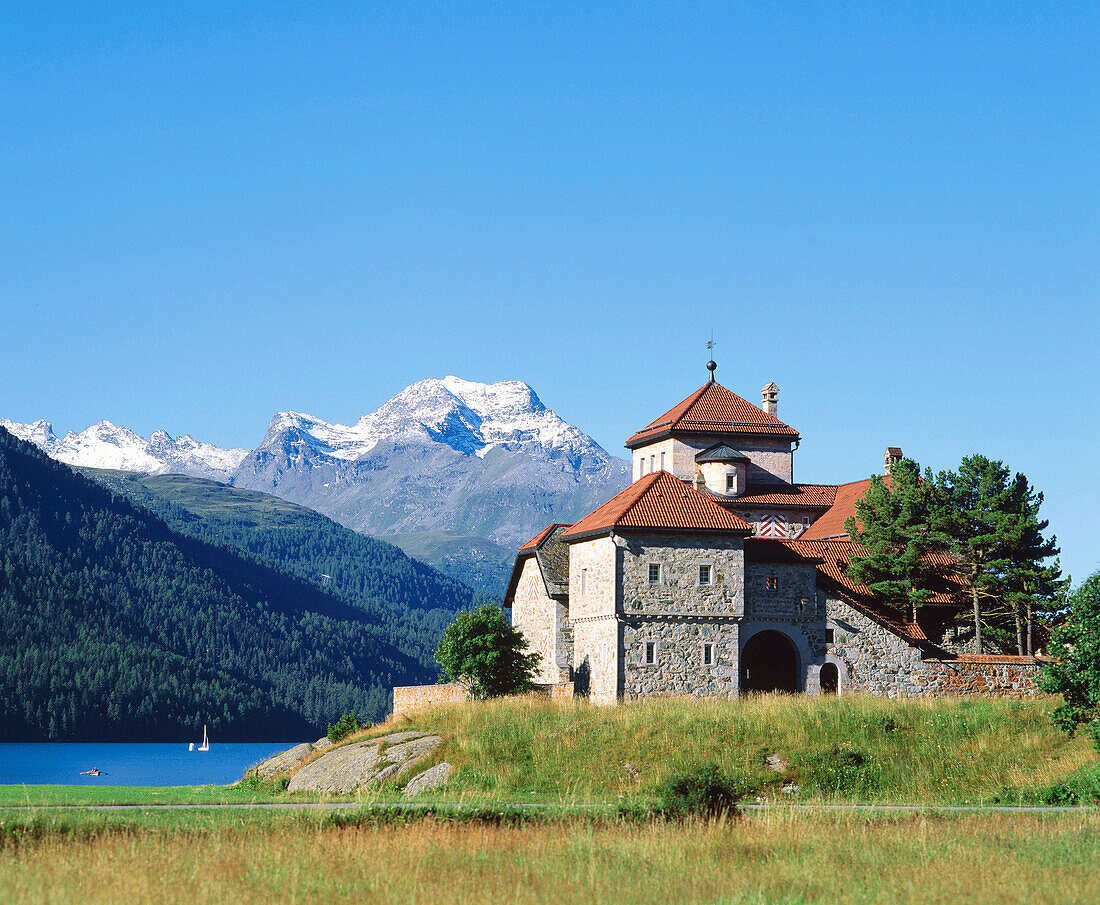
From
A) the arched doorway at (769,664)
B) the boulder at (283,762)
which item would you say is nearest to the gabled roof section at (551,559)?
the arched doorway at (769,664)

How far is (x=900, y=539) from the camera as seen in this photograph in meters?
62.6

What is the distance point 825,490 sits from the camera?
7625 cm

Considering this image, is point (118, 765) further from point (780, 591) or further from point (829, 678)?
point (780, 591)

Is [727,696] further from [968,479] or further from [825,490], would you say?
[825,490]

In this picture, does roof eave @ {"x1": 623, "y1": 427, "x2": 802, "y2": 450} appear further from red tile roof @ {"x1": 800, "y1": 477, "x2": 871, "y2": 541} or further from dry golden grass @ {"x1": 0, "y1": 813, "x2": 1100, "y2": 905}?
dry golden grass @ {"x1": 0, "y1": 813, "x2": 1100, "y2": 905}

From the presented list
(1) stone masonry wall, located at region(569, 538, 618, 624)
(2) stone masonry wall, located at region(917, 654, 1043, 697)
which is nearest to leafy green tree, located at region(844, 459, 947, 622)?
(2) stone masonry wall, located at region(917, 654, 1043, 697)

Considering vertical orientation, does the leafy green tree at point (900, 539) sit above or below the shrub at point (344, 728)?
above

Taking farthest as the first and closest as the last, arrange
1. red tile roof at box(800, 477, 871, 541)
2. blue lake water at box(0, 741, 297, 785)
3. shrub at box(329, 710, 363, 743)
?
blue lake water at box(0, 741, 297, 785)
red tile roof at box(800, 477, 871, 541)
shrub at box(329, 710, 363, 743)

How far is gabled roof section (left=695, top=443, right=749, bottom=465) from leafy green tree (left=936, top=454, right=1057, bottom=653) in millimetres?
12482

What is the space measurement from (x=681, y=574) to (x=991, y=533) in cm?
1653

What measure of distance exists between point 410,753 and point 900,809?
19664mm

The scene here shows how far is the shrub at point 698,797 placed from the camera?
87.4ft

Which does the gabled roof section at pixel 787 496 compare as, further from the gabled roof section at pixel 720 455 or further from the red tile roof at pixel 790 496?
the gabled roof section at pixel 720 455

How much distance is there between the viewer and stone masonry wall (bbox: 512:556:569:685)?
2414 inches
